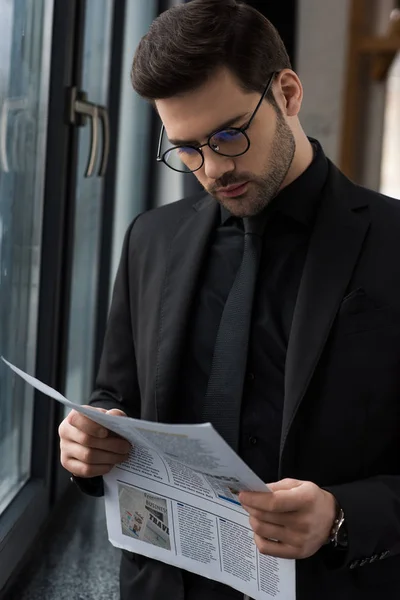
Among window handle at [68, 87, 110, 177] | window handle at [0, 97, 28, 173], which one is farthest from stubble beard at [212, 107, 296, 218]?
window handle at [68, 87, 110, 177]

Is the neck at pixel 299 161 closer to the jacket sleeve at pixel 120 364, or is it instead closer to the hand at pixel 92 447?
the jacket sleeve at pixel 120 364

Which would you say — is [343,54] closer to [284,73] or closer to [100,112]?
[100,112]

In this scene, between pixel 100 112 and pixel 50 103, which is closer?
pixel 50 103

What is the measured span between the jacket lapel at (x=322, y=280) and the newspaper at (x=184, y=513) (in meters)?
0.15

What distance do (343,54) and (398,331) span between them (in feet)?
9.47

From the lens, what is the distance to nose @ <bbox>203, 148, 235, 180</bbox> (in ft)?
3.89

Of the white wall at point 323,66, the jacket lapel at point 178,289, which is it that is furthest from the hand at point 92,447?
the white wall at point 323,66

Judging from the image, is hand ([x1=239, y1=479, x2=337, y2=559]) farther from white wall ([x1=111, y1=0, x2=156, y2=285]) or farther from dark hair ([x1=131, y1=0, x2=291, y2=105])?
white wall ([x1=111, y1=0, x2=156, y2=285])

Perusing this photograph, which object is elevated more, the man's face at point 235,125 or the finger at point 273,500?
the man's face at point 235,125

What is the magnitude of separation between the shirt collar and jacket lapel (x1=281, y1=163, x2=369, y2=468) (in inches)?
0.8

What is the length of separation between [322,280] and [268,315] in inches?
4.3

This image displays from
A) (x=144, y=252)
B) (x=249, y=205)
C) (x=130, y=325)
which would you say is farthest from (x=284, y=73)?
(x=130, y=325)

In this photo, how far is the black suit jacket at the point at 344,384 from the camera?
111 centimetres

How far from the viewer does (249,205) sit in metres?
1.22
